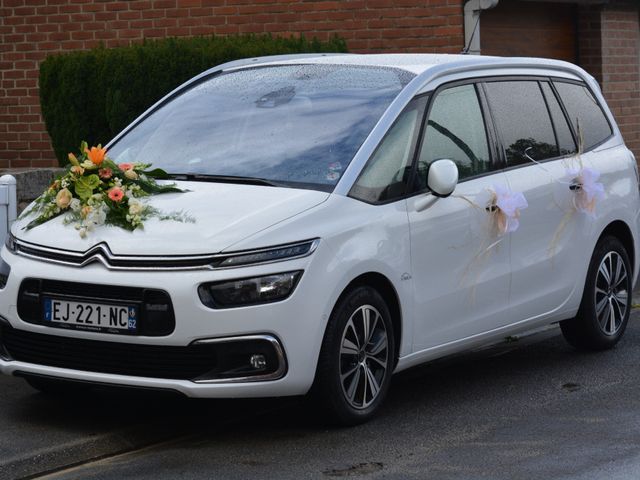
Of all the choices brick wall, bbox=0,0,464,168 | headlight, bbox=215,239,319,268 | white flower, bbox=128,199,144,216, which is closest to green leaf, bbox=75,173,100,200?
white flower, bbox=128,199,144,216

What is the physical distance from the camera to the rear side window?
909cm

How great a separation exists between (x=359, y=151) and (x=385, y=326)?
0.85 meters

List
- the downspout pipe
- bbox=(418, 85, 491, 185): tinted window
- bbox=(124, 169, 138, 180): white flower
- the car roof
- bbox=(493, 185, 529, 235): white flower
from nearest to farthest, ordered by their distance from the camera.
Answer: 1. bbox=(124, 169, 138, 180): white flower
2. bbox=(418, 85, 491, 185): tinted window
3. bbox=(493, 185, 529, 235): white flower
4. the car roof
5. the downspout pipe

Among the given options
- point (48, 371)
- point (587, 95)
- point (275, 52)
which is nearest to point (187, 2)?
point (275, 52)

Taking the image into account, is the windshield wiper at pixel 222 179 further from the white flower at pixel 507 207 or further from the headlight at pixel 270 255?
the white flower at pixel 507 207

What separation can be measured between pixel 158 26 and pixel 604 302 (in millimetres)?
7880

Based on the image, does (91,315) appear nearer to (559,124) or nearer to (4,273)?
(4,273)

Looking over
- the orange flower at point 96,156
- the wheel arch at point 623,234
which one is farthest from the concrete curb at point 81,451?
the wheel arch at point 623,234

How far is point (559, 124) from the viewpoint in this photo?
8.92 m

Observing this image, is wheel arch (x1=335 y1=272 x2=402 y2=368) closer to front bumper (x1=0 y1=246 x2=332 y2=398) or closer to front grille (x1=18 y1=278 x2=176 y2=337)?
front bumper (x1=0 y1=246 x2=332 y2=398)

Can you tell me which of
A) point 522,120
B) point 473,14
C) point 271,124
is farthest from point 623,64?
point 271,124

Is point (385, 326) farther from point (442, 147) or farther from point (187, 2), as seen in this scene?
point (187, 2)

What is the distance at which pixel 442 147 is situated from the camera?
7.71 meters

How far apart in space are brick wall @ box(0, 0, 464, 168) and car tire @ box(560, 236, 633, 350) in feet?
17.9
